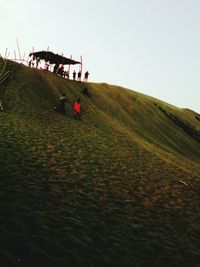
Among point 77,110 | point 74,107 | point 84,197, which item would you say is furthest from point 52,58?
point 84,197

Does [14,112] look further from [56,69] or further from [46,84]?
[56,69]

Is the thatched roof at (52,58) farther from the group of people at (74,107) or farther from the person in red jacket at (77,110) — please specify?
the person in red jacket at (77,110)

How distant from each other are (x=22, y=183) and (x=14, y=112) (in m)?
28.4

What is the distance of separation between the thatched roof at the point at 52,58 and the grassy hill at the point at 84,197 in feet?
80.3

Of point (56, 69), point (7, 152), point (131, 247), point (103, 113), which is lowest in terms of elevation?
point (131, 247)

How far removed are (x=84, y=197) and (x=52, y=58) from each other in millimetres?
63700

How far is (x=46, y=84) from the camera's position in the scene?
69562mm

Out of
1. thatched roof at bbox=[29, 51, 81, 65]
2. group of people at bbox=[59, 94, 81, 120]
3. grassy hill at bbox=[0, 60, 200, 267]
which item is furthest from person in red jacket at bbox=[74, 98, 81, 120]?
thatched roof at bbox=[29, 51, 81, 65]

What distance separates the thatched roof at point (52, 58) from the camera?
272ft

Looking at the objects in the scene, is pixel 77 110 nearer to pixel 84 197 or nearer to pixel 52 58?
pixel 52 58

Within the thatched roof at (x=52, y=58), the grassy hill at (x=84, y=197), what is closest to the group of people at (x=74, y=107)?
the grassy hill at (x=84, y=197)

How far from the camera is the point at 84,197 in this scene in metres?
25.2

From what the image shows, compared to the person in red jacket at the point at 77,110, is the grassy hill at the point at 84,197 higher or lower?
lower

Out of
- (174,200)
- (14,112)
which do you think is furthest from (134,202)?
(14,112)
